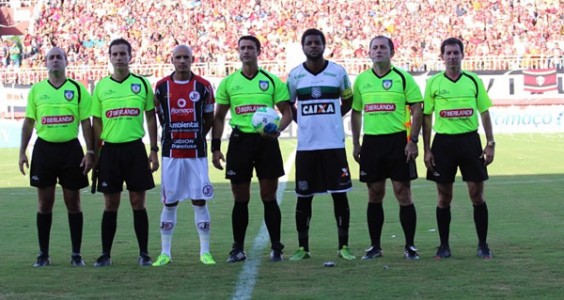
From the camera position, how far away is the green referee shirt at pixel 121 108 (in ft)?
31.8

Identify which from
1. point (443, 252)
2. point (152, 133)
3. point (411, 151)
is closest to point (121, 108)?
point (152, 133)

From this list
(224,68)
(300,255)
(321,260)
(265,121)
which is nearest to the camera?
(265,121)

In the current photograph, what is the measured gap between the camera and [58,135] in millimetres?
9758

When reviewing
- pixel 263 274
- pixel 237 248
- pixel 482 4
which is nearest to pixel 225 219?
pixel 237 248

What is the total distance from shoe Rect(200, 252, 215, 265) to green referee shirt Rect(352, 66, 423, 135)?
1.85 m

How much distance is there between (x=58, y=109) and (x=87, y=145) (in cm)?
42

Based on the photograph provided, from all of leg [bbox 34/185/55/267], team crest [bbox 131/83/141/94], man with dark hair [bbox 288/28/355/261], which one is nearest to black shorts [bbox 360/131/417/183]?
man with dark hair [bbox 288/28/355/261]

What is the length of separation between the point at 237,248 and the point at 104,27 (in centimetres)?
3666

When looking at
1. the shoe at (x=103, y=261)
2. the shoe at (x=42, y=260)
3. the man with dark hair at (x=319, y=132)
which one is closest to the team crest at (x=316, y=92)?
the man with dark hair at (x=319, y=132)

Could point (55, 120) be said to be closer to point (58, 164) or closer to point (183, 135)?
point (58, 164)

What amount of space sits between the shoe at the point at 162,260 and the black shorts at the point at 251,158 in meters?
0.92

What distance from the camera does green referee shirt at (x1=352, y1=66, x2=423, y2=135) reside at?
9.88 m

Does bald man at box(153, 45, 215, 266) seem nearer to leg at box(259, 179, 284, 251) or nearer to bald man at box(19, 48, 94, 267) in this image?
leg at box(259, 179, 284, 251)

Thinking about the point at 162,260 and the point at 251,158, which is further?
the point at 251,158
